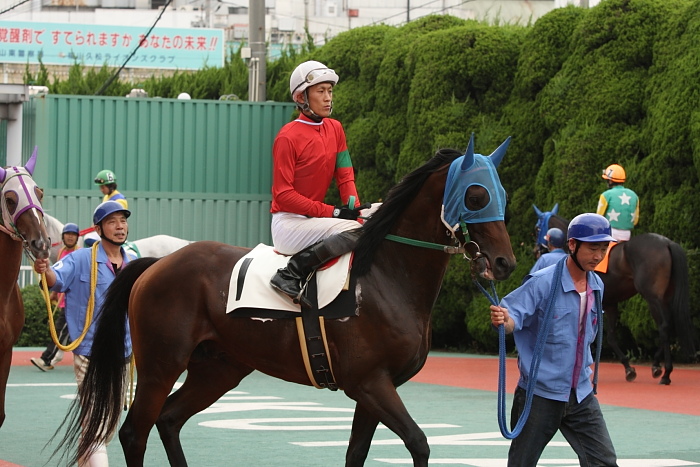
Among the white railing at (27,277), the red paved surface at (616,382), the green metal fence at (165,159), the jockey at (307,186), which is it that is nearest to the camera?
the jockey at (307,186)

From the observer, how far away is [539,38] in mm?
16938

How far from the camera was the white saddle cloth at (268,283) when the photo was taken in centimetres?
621

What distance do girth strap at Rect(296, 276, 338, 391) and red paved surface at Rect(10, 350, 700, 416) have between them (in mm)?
5668

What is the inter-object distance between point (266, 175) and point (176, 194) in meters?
1.76

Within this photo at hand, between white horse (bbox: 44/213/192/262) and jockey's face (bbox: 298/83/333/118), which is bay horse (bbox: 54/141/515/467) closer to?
jockey's face (bbox: 298/83/333/118)

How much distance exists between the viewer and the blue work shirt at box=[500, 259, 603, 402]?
18.7 ft

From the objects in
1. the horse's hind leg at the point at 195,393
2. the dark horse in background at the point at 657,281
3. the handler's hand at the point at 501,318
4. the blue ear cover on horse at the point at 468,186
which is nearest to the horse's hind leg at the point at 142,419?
the horse's hind leg at the point at 195,393

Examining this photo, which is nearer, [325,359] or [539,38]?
[325,359]

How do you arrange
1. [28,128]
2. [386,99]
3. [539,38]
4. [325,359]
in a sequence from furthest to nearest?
[28,128]
[386,99]
[539,38]
[325,359]

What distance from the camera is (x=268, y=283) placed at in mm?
6457

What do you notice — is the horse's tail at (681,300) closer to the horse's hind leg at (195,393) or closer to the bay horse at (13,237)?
the horse's hind leg at (195,393)

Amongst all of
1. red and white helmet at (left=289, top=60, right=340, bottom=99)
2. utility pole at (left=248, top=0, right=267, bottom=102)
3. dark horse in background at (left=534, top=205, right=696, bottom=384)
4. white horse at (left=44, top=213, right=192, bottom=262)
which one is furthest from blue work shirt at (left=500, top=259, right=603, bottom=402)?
utility pole at (left=248, top=0, right=267, bottom=102)

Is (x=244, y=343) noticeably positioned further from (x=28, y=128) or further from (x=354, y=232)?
(x=28, y=128)

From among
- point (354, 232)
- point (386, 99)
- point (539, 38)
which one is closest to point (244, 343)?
point (354, 232)
